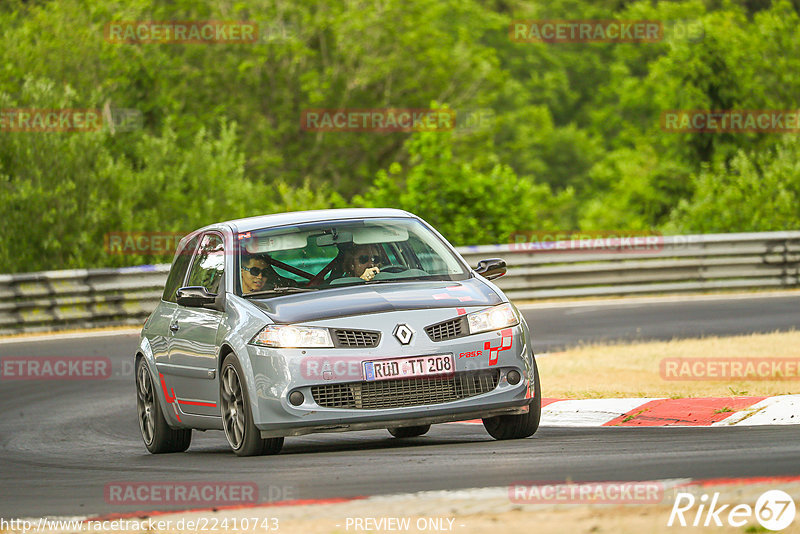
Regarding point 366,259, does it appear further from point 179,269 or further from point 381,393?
point 179,269

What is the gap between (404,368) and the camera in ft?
27.4

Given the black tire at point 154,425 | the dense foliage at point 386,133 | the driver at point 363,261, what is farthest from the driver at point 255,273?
the dense foliage at point 386,133

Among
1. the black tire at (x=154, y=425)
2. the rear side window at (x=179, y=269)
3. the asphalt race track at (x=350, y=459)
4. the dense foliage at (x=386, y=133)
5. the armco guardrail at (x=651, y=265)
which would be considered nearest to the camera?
the asphalt race track at (x=350, y=459)

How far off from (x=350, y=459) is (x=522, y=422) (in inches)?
48.7

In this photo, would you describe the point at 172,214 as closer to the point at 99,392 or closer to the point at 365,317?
the point at 99,392

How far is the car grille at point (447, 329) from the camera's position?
27.6ft

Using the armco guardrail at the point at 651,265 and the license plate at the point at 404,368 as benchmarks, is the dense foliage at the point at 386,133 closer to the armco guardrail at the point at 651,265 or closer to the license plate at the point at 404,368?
the armco guardrail at the point at 651,265

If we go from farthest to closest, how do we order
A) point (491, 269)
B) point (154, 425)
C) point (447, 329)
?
point (154, 425) → point (491, 269) → point (447, 329)

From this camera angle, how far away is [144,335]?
10758 mm

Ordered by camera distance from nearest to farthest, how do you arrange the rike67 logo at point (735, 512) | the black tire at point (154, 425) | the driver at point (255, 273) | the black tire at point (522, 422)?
the rike67 logo at point (735, 512)
the black tire at point (522, 422)
the driver at point (255, 273)
the black tire at point (154, 425)

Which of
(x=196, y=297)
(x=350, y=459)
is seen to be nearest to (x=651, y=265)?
(x=196, y=297)

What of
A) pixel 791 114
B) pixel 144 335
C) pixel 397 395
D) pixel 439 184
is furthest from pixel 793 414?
pixel 791 114

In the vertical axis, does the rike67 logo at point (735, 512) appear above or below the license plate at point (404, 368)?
above

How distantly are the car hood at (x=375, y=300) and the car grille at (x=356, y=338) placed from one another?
0.13m
